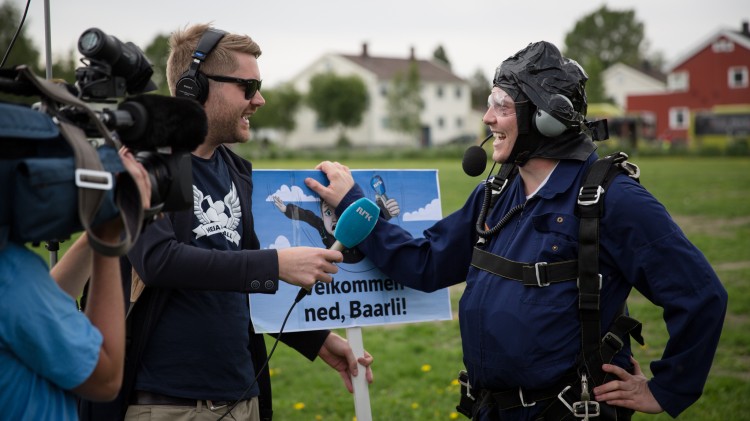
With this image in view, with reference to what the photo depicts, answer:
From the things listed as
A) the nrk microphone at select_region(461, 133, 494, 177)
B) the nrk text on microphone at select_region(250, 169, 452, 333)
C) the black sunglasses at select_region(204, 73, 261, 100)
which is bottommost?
the nrk text on microphone at select_region(250, 169, 452, 333)

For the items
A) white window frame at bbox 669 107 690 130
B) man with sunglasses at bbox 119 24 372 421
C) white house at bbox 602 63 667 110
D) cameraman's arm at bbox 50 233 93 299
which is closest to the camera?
cameraman's arm at bbox 50 233 93 299

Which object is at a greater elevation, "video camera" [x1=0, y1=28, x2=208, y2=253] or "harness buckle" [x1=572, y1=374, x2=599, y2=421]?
"video camera" [x1=0, y1=28, x2=208, y2=253]

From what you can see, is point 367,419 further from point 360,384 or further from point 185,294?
point 185,294

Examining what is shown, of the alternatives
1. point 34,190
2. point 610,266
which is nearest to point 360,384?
point 610,266

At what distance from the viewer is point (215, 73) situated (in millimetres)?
3756

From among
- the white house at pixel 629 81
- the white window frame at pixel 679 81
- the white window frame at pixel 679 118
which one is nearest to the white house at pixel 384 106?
the white house at pixel 629 81

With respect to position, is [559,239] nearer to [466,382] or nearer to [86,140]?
[466,382]

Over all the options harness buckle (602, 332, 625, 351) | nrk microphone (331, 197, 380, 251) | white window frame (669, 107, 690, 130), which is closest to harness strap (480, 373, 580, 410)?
harness buckle (602, 332, 625, 351)

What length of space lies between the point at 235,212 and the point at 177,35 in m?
0.91

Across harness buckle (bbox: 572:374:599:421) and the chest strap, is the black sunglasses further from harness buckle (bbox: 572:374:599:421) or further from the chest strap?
harness buckle (bbox: 572:374:599:421)

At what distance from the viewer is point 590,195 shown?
3547 mm

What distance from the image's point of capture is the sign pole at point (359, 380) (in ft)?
13.8

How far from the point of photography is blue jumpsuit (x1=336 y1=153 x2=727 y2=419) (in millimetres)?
3441

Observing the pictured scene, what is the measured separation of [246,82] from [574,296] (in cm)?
185
